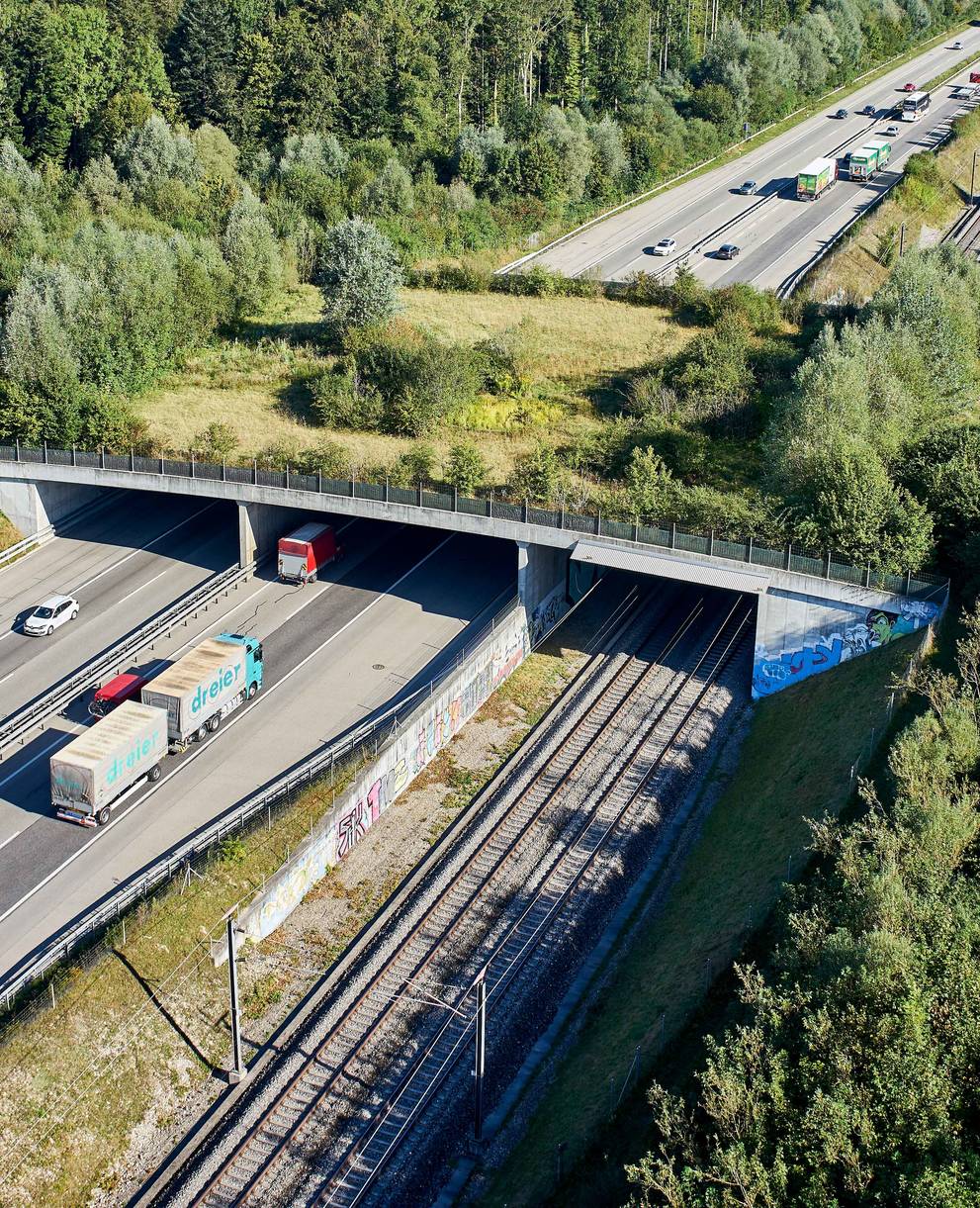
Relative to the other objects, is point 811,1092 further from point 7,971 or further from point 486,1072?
point 7,971

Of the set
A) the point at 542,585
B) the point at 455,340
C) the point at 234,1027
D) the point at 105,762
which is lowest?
the point at 234,1027

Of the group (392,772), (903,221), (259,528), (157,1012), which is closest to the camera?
(157,1012)

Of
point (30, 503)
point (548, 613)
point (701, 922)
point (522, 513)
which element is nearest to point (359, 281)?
point (30, 503)

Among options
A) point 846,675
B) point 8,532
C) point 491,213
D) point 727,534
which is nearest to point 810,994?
point 846,675

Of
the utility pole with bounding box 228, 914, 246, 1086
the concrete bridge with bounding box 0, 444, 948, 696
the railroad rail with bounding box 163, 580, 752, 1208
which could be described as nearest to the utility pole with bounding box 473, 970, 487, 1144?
the railroad rail with bounding box 163, 580, 752, 1208

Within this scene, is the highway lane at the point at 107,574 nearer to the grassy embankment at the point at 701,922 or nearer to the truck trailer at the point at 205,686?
the truck trailer at the point at 205,686

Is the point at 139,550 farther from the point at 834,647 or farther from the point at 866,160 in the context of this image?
the point at 866,160
